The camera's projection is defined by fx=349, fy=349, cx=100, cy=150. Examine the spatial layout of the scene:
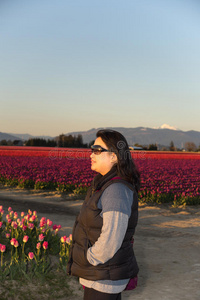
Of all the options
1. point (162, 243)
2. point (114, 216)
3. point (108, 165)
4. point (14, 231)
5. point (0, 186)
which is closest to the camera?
point (114, 216)

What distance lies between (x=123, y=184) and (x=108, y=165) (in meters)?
0.32

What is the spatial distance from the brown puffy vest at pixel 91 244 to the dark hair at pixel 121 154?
13 cm

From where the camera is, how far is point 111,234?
2.43 m

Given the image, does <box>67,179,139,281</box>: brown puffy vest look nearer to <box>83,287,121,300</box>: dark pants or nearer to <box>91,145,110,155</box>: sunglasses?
<box>83,287,121,300</box>: dark pants

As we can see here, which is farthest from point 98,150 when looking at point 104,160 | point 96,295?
point 96,295

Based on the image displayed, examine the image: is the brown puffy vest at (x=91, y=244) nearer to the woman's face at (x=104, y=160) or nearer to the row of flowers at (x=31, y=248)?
the woman's face at (x=104, y=160)

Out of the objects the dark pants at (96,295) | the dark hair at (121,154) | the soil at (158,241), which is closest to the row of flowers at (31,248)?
the soil at (158,241)

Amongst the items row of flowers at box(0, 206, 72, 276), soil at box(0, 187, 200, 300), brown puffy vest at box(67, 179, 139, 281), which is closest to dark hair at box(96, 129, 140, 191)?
brown puffy vest at box(67, 179, 139, 281)

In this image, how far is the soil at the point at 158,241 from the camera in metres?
5.53

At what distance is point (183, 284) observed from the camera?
5762 millimetres

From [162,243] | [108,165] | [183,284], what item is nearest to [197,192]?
[162,243]

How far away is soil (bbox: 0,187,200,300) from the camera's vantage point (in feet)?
18.1

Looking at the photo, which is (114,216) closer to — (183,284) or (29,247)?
(183,284)

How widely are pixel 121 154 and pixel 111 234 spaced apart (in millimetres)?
660
